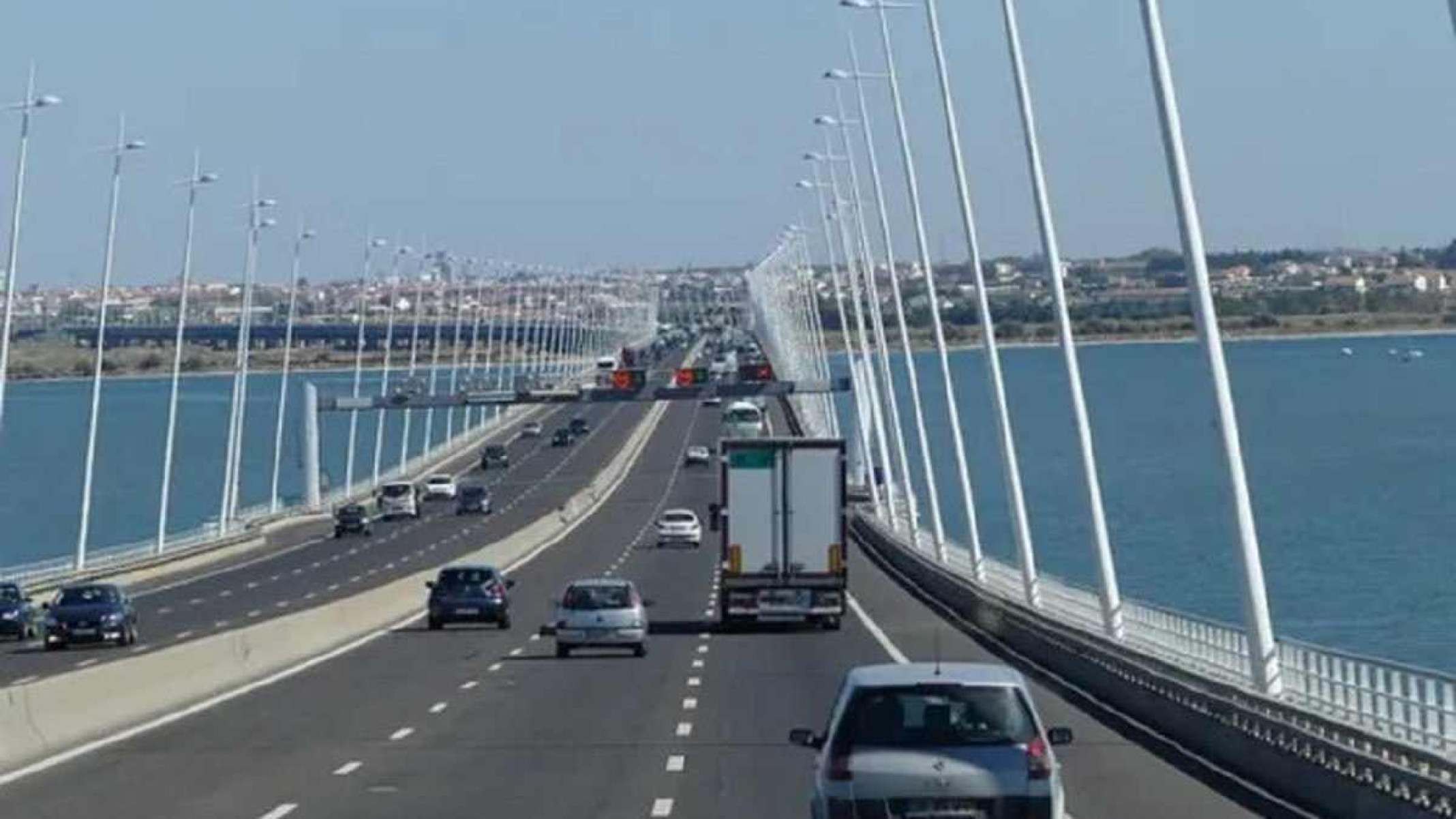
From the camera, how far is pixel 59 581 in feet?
279

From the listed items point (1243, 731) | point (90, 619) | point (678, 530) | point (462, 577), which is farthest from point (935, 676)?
point (678, 530)

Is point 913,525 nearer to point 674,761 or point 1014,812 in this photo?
point 674,761

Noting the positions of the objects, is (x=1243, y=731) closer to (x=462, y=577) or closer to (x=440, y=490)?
(x=462, y=577)

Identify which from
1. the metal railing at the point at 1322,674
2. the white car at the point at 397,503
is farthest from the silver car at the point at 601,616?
the white car at the point at 397,503

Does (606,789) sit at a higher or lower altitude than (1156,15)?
lower

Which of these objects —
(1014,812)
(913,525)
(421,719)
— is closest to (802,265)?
(913,525)

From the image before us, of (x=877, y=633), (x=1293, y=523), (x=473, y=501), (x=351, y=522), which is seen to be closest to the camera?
(x=877, y=633)

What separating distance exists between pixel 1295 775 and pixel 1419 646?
141 feet

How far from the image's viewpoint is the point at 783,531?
62.0m

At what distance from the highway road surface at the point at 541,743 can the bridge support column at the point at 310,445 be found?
79933 millimetres

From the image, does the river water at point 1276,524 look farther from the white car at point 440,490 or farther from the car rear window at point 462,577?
the white car at point 440,490

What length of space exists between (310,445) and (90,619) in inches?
3282

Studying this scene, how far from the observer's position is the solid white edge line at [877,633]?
51062 mm

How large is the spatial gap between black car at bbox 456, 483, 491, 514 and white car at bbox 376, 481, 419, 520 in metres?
1.94
